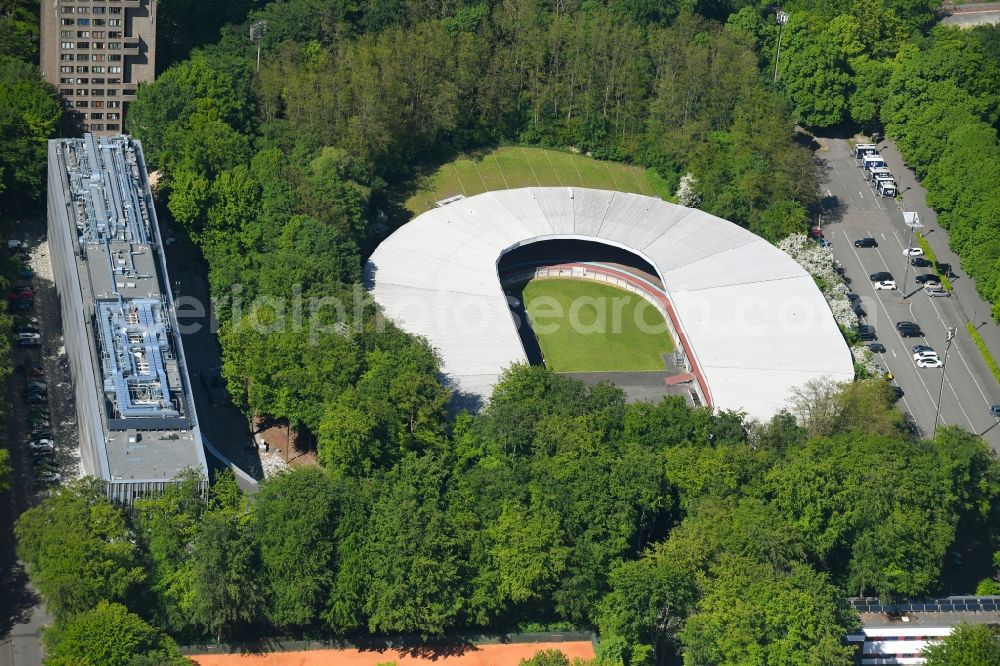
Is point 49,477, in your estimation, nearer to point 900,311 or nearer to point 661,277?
point 661,277

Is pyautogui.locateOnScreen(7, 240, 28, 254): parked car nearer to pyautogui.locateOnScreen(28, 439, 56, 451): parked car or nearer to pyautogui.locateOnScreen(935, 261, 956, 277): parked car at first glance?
pyautogui.locateOnScreen(28, 439, 56, 451): parked car

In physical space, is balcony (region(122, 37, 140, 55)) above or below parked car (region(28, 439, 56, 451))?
above

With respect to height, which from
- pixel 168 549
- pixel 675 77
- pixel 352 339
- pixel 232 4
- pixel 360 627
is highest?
pixel 232 4

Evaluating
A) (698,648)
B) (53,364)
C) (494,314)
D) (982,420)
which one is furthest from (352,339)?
(982,420)

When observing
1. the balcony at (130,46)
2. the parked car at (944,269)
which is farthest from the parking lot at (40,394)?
the parked car at (944,269)

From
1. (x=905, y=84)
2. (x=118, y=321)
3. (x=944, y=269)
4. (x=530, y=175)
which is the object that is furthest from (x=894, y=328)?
(x=118, y=321)

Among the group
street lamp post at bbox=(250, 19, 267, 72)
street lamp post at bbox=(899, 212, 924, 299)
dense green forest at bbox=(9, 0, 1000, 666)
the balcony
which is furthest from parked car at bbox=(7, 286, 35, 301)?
street lamp post at bbox=(899, 212, 924, 299)

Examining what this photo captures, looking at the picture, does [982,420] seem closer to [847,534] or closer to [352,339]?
[847,534]
